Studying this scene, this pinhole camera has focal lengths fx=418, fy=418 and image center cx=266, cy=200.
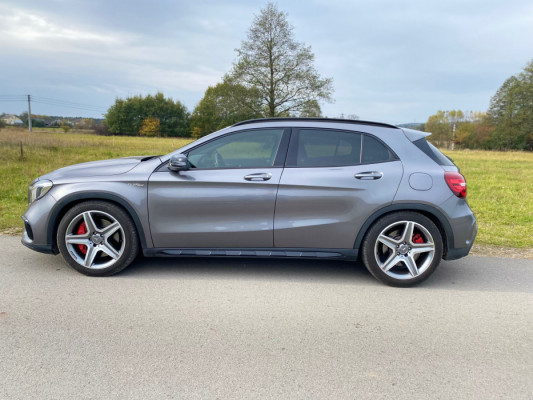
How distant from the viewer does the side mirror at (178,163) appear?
3992 mm

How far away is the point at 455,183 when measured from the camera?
400 cm

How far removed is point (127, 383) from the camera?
2.47 meters

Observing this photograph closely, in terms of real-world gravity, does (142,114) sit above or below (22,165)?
above

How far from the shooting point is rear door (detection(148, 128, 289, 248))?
13.3 feet


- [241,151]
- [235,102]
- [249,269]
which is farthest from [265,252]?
[235,102]

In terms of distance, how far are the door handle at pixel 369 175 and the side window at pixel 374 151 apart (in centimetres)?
13

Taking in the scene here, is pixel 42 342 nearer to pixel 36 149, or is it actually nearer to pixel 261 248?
pixel 261 248

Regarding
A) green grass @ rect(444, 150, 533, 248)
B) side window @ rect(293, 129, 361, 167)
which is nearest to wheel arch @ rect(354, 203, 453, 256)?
side window @ rect(293, 129, 361, 167)

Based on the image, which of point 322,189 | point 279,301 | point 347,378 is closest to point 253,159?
point 322,189

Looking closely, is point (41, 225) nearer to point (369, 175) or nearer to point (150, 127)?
point (369, 175)

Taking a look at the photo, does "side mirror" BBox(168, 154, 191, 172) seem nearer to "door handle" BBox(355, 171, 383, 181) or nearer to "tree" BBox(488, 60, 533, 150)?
"door handle" BBox(355, 171, 383, 181)

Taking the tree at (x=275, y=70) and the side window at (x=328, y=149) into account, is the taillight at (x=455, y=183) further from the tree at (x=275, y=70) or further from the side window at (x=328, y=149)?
the tree at (x=275, y=70)

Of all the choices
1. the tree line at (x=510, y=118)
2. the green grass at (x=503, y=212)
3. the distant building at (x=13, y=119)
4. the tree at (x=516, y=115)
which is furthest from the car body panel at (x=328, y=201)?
the tree at (x=516, y=115)

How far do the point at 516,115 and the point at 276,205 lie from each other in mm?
66352
